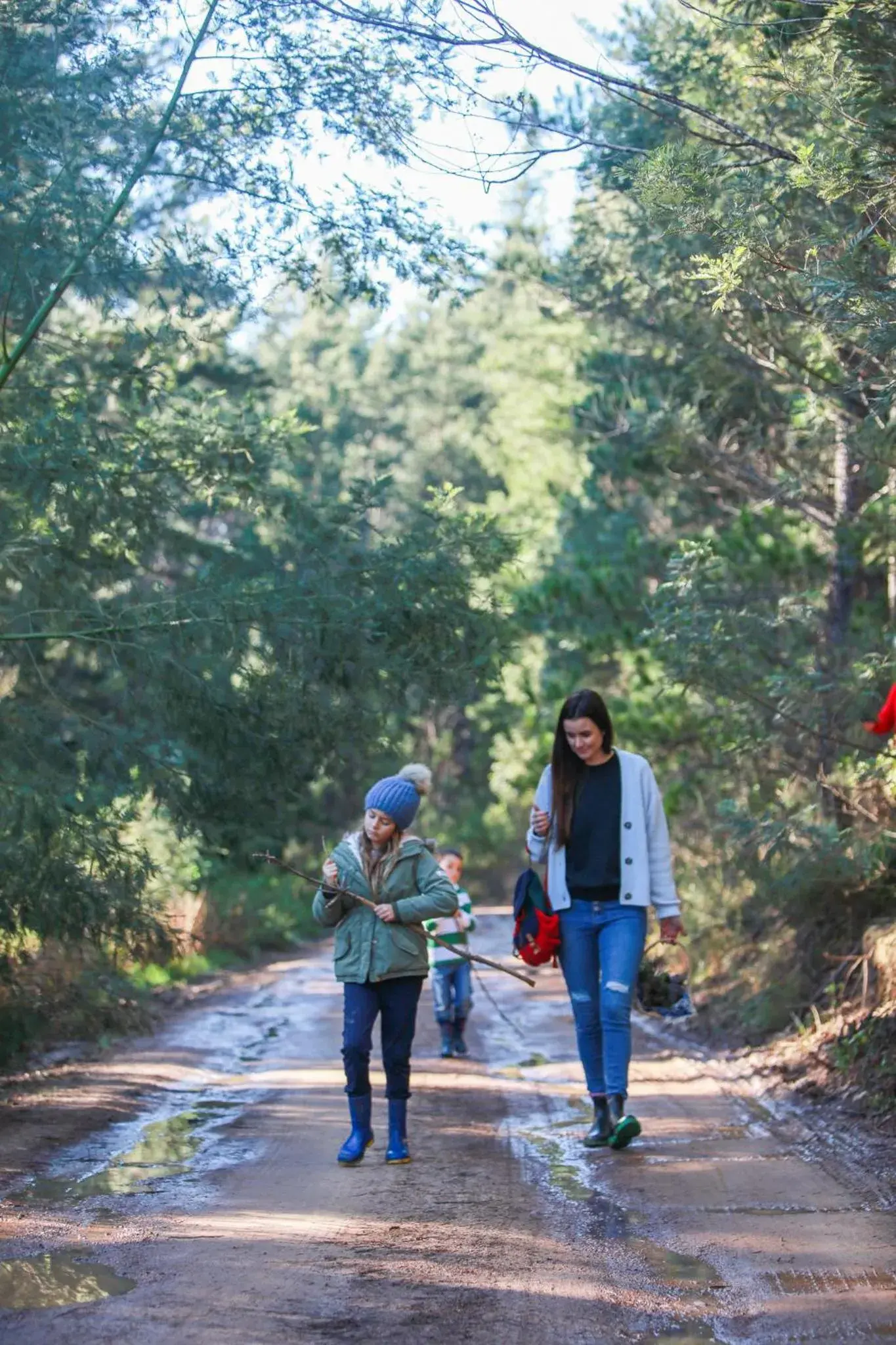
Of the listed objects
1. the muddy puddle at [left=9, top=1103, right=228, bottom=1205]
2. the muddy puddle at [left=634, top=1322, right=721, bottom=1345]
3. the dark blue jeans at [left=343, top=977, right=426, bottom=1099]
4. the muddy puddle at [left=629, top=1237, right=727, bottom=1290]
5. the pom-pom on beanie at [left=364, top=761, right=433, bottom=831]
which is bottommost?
the muddy puddle at [left=634, top=1322, right=721, bottom=1345]

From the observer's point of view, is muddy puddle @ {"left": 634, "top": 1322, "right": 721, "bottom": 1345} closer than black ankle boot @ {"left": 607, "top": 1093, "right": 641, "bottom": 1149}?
Yes

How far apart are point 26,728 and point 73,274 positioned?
298cm

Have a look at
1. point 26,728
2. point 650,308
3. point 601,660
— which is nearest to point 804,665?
point 650,308

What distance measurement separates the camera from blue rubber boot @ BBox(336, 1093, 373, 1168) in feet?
26.0

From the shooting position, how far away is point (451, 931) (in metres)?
13.4

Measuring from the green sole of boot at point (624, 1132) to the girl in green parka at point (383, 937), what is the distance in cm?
107

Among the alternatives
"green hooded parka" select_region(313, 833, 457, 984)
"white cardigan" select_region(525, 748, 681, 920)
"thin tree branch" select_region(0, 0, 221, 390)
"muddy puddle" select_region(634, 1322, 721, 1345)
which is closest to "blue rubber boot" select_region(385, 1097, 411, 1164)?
"green hooded parka" select_region(313, 833, 457, 984)

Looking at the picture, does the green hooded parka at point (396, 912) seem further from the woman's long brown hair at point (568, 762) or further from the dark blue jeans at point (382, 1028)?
the woman's long brown hair at point (568, 762)

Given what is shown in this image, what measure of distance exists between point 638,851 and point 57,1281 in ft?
12.3

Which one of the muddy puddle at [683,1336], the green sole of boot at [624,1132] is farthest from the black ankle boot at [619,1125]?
the muddy puddle at [683,1336]

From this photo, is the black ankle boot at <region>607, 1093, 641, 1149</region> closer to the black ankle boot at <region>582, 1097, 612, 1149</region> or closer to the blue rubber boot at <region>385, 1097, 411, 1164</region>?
the black ankle boot at <region>582, 1097, 612, 1149</region>

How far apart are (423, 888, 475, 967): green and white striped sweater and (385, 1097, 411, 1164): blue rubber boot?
15.4ft

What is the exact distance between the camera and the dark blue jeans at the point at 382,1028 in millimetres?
7930

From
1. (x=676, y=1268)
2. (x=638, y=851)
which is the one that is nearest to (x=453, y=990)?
(x=638, y=851)
